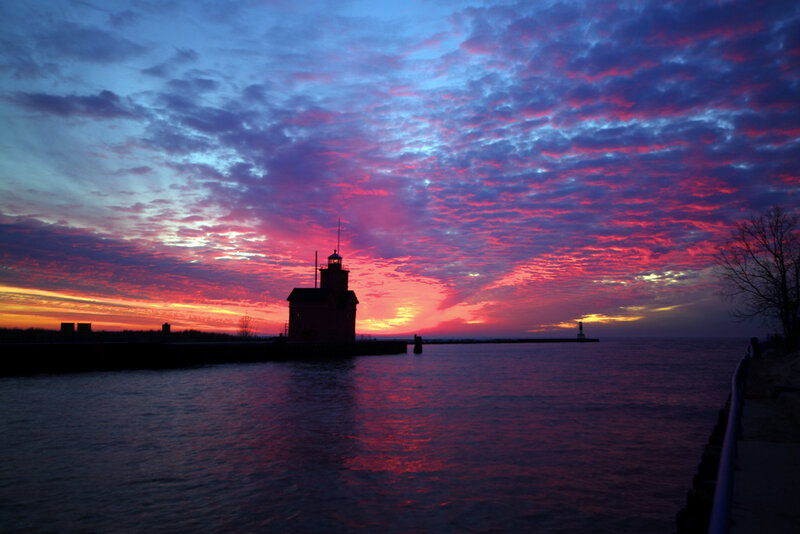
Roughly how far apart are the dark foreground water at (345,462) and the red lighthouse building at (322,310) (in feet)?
153

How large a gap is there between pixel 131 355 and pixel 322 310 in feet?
102

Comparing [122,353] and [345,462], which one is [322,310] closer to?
[122,353]

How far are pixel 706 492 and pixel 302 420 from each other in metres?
15.9

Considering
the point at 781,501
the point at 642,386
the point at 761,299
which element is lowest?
the point at 642,386

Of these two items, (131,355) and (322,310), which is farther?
(322,310)

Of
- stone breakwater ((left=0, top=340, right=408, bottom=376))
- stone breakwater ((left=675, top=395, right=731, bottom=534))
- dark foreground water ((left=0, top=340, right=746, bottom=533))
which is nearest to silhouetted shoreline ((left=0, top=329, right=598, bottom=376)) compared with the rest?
stone breakwater ((left=0, top=340, right=408, bottom=376))

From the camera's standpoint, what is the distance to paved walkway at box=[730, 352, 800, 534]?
571 centimetres

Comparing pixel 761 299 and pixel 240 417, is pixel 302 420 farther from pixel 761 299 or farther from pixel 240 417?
pixel 761 299

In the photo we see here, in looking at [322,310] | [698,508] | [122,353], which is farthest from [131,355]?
[698,508]

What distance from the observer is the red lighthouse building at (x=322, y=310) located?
73.4m

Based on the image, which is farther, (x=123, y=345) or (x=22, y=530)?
(x=123, y=345)

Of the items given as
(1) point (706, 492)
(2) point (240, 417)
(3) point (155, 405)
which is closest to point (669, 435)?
(1) point (706, 492)

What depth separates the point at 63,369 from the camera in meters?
40.6

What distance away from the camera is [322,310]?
73812 millimetres
